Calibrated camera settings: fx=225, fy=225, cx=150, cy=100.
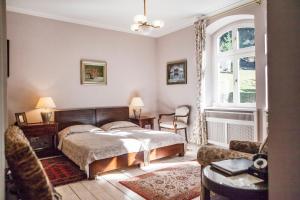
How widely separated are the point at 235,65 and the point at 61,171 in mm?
3890

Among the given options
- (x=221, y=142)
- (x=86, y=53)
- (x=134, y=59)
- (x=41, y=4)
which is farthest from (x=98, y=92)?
(x=221, y=142)

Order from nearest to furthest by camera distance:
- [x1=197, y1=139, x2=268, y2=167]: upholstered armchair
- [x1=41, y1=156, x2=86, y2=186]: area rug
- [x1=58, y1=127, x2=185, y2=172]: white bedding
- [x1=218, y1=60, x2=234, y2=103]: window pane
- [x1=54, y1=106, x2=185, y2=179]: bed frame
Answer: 1. [x1=197, y1=139, x2=268, y2=167]: upholstered armchair
2. [x1=41, y1=156, x2=86, y2=186]: area rug
3. [x1=58, y1=127, x2=185, y2=172]: white bedding
4. [x1=54, y1=106, x2=185, y2=179]: bed frame
5. [x1=218, y1=60, x2=234, y2=103]: window pane

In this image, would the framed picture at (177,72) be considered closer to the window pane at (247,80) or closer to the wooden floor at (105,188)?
the window pane at (247,80)

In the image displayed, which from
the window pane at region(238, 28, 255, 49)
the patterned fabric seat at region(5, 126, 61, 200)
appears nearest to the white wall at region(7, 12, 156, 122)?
the window pane at region(238, 28, 255, 49)

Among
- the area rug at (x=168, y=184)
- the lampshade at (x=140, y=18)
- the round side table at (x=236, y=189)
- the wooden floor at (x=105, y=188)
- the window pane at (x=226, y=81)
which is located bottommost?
the wooden floor at (x=105, y=188)

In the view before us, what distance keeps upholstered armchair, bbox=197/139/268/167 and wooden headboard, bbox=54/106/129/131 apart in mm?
3240

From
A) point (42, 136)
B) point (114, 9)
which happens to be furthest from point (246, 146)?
point (42, 136)

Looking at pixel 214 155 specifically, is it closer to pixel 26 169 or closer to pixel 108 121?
pixel 26 169

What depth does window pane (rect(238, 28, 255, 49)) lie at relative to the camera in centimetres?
451

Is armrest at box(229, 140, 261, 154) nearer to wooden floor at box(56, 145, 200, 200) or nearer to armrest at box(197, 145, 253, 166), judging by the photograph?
armrest at box(197, 145, 253, 166)

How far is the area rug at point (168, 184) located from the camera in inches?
101

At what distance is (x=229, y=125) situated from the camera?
14.9 feet

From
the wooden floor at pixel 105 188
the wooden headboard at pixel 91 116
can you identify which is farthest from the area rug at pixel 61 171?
the wooden headboard at pixel 91 116

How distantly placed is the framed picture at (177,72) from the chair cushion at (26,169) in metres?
4.50
